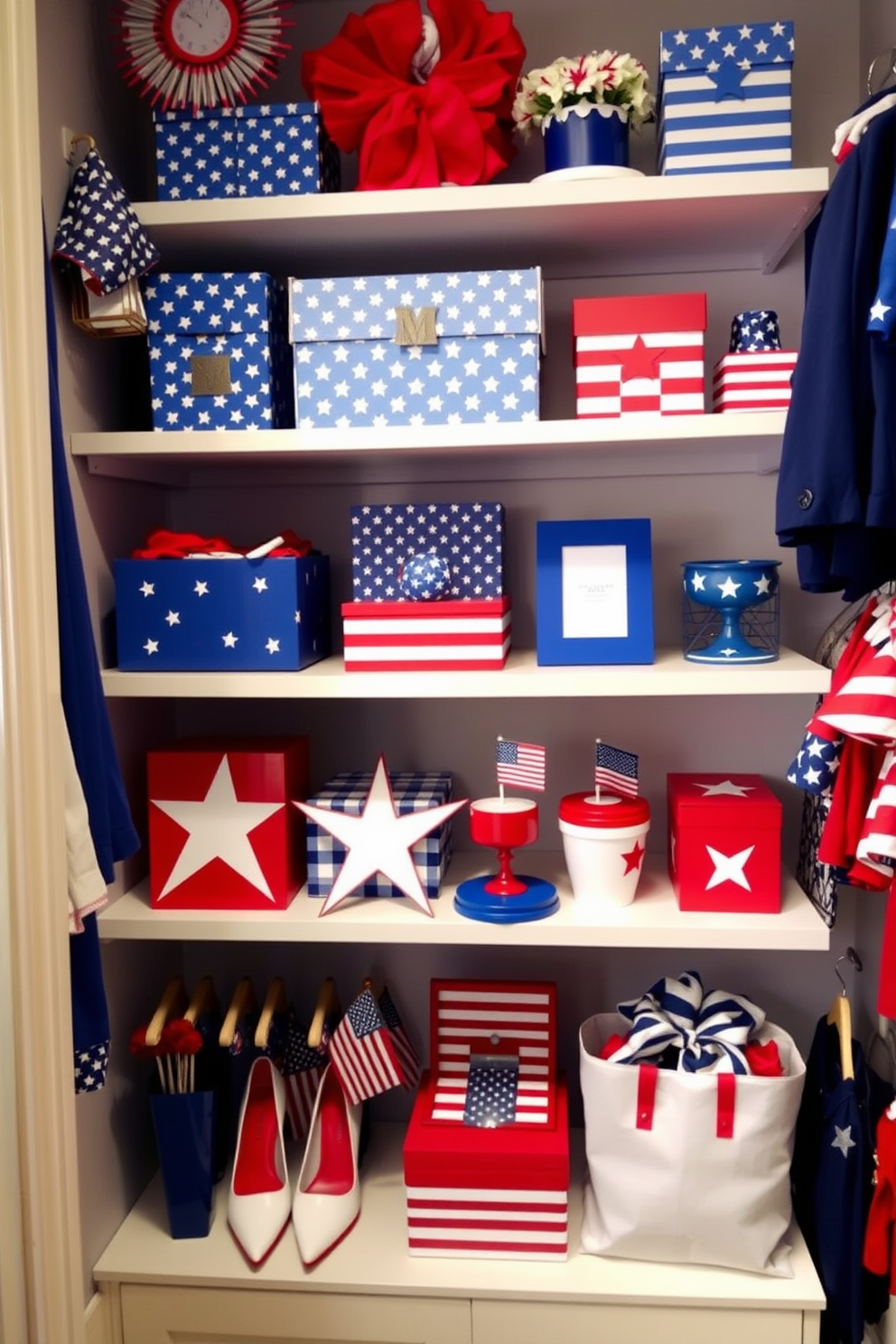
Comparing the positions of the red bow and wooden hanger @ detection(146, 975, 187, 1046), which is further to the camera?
wooden hanger @ detection(146, 975, 187, 1046)

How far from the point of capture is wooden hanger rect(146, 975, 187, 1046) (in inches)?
78.1

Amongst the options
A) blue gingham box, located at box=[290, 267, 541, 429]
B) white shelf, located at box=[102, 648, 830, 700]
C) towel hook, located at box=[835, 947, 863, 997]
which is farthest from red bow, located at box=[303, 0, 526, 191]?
towel hook, located at box=[835, 947, 863, 997]

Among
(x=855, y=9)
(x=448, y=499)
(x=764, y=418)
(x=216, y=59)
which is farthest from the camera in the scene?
(x=448, y=499)

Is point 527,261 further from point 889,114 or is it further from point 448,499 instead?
point 889,114

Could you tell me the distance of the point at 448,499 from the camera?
222 cm

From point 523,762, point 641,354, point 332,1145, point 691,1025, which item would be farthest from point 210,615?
point 691,1025

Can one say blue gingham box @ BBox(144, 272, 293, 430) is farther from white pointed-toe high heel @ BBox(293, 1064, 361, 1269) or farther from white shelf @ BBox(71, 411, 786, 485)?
white pointed-toe high heel @ BBox(293, 1064, 361, 1269)

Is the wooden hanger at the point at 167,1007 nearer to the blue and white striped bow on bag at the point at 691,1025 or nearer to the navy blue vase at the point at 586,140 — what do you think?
the blue and white striped bow on bag at the point at 691,1025

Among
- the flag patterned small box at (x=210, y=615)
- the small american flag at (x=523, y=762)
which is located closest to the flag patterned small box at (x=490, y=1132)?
the small american flag at (x=523, y=762)

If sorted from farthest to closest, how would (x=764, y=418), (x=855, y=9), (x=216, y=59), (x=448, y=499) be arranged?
(x=448, y=499)
(x=855, y=9)
(x=216, y=59)
(x=764, y=418)

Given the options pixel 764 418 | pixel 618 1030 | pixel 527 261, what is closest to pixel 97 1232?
pixel 618 1030

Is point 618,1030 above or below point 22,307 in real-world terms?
below

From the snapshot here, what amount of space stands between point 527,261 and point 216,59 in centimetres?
61

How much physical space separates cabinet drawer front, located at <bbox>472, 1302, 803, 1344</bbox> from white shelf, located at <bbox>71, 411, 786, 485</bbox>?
4.39 feet
